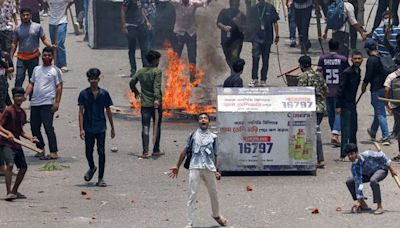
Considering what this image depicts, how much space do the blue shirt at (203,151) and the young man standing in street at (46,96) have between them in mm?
4599

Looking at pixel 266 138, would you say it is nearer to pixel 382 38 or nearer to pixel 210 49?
pixel 382 38

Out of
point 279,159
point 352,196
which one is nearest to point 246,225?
point 352,196

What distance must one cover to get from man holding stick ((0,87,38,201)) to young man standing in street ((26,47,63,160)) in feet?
8.23

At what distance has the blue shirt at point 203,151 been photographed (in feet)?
49.3

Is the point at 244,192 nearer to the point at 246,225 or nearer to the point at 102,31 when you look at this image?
the point at 246,225

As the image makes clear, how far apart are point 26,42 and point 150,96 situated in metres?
3.28

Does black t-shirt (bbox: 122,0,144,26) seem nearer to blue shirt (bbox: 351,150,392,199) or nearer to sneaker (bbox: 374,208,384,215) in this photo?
blue shirt (bbox: 351,150,392,199)

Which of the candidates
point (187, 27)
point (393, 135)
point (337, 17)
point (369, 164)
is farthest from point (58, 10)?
point (369, 164)

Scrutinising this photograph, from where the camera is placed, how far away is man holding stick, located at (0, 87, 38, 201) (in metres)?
16.4

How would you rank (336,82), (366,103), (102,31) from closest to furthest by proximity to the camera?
(336,82)
(366,103)
(102,31)

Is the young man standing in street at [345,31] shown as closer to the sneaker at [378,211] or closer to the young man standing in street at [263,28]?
the young man standing in street at [263,28]

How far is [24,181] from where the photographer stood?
17.8 meters

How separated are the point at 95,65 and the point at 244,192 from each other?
1154 cm

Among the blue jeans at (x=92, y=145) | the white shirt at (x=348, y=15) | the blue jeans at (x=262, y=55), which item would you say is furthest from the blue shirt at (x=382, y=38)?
the blue jeans at (x=92, y=145)
